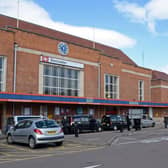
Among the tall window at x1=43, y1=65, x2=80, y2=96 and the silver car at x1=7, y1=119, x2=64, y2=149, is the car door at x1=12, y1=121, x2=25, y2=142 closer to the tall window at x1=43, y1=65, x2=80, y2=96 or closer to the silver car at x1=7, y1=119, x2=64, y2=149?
the silver car at x1=7, y1=119, x2=64, y2=149

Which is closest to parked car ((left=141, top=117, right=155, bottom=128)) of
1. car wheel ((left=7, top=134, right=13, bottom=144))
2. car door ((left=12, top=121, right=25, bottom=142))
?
car wheel ((left=7, top=134, right=13, bottom=144))

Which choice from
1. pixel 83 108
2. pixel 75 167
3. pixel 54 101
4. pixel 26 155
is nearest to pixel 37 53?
pixel 54 101

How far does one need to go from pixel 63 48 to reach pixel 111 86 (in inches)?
395

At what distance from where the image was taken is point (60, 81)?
32.2 metres

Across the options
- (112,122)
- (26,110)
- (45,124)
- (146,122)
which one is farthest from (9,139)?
(146,122)

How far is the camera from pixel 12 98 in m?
24.6

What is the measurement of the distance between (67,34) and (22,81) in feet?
59.7

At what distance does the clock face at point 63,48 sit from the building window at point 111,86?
8088mm

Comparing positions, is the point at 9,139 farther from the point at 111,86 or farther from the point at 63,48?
the point at 111,86

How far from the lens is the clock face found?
31833 millimetres

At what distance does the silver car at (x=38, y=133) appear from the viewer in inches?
565

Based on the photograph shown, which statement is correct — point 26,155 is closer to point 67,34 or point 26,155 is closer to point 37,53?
point 37,53

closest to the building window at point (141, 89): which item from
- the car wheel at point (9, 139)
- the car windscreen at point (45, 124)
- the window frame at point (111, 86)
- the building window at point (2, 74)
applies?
the window frame at point (111, 86)

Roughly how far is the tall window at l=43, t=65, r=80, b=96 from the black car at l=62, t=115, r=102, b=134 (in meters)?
6.04
